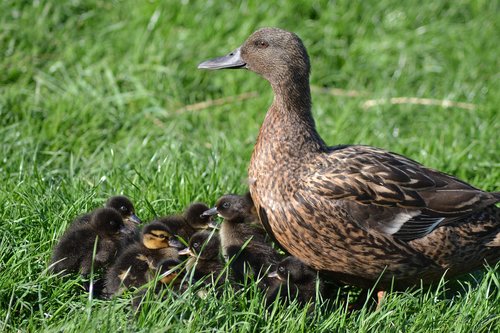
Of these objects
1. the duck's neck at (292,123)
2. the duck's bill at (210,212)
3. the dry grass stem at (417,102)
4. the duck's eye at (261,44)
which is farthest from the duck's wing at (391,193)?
the dry grass stem at (417,102)

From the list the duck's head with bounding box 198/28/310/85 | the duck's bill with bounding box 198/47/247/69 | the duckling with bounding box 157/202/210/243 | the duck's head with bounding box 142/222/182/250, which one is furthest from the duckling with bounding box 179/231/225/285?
the duck's bill with bounding box 198/47/247/69

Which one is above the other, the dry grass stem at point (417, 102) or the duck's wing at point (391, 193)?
the dry grass stem at point (417, 102)

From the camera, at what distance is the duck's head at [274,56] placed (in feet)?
17.1

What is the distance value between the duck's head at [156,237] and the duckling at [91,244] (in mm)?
184

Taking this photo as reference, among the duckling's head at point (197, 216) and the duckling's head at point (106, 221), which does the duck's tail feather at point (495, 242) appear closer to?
the duckling's head at point (197, 216)

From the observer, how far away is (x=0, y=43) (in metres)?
7.40

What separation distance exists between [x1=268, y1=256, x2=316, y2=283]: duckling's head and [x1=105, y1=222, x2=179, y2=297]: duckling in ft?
1.81

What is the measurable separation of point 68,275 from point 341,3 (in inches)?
192

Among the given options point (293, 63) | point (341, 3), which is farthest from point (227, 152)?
point (341, 3)

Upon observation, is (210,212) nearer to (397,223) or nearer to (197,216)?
(197,216)

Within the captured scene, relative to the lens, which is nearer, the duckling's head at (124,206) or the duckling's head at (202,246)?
the duckling's head at (202,246)

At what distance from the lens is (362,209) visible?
4.79 meters

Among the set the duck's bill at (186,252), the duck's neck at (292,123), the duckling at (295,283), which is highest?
the duck's neck at (292,123)

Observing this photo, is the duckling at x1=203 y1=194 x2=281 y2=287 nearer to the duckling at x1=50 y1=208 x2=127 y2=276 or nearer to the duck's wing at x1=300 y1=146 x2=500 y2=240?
the duck's wing at x1=300 y1=146 x2=500 y2=240
